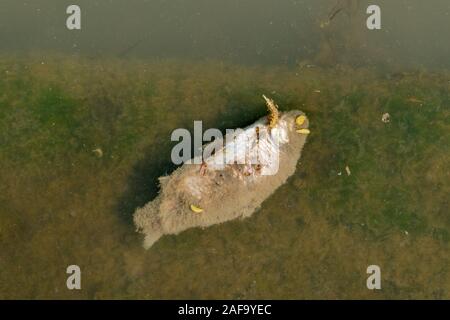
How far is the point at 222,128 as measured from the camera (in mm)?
6203

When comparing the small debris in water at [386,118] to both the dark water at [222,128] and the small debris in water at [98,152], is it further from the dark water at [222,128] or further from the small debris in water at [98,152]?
the small debris in water at [98,152]

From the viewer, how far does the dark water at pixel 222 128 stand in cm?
604

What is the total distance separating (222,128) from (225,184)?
751mm

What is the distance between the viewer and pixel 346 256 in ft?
19.9

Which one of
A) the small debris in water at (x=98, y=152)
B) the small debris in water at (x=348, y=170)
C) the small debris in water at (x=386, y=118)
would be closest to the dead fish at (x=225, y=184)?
the small debris in water at (x=348, y=170)

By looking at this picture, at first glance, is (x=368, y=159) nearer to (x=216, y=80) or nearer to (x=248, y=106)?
(x=248, y=106)

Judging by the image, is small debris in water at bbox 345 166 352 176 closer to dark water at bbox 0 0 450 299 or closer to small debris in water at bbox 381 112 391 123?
dark water at bbox 0 0 450 299

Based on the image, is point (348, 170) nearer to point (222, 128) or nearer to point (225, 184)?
point (225, 184)

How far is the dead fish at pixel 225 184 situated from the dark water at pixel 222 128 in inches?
6.1

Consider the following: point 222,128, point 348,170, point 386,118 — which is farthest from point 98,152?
point 386,118

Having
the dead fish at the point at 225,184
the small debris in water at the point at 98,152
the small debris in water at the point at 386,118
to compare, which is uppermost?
the small debris in water at the point at 386,118

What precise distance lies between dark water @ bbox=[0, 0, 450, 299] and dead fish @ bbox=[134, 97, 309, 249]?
0.51 feet

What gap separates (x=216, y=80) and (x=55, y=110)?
2171 millimetres

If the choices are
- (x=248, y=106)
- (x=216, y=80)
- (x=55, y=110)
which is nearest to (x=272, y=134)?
(x=248, y=106)
